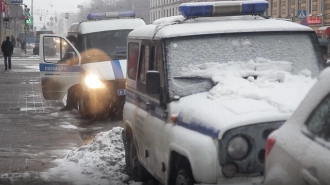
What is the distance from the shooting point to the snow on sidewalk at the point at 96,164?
27.7 feet

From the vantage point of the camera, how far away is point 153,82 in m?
6.24

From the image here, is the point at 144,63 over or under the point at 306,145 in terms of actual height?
over

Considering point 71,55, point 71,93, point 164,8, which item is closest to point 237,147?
point 71,55

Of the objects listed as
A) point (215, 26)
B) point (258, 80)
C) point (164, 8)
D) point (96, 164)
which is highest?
point (164, 8)

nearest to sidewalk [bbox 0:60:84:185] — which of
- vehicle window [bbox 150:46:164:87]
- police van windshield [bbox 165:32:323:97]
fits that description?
vehicle window [bbox 150:46:164:87]

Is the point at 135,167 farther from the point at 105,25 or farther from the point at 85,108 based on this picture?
the point at 105,25

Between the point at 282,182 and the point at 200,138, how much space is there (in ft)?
5.16

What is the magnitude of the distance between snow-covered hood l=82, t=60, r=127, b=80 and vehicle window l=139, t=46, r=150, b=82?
713 cm

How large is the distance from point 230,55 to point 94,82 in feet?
28.2

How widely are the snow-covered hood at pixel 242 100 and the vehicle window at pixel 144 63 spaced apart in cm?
96

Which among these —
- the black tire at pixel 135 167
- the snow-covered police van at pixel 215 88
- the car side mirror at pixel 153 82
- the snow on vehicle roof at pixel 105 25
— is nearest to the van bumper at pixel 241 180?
the snow-covered police van at pixel 215 88

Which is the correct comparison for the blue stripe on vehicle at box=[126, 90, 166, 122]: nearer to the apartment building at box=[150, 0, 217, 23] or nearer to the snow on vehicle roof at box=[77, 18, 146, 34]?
the snow on vehicle roof at box=[77, 18, 146, 34]

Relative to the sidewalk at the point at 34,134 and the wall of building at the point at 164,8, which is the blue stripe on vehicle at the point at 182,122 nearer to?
the sidewalk at the point at 34,134

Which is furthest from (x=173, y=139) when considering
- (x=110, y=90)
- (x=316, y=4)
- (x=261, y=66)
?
(x=316, y=4)
